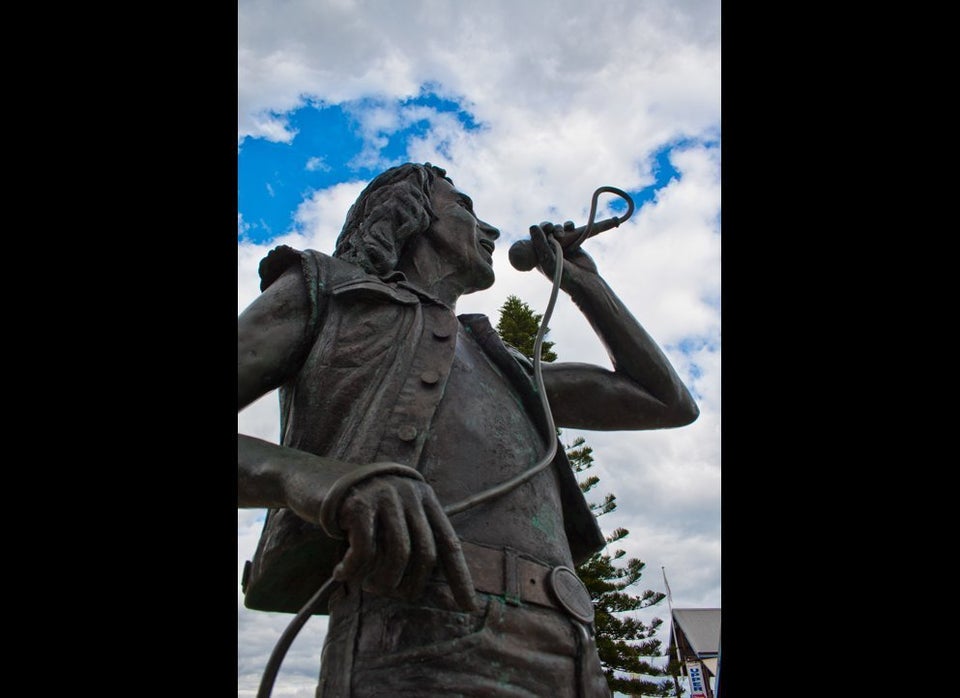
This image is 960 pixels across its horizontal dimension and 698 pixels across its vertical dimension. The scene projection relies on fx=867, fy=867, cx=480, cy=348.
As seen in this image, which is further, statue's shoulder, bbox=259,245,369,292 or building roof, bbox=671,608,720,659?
building roof, bbox=671,608,720,659

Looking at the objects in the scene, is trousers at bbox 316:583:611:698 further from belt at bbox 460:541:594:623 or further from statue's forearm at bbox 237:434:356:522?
statue's forearm at bbox 237:434:356:522

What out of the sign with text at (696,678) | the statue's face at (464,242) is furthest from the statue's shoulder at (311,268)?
the sign with text at (696,678)

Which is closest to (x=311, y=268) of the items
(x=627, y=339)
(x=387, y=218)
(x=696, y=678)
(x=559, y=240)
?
(x=387, y=218)

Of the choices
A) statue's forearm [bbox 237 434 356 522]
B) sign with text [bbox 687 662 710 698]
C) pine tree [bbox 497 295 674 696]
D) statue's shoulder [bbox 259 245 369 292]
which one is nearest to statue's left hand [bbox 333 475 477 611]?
statue's forearm [bbox 237 434 356 522]

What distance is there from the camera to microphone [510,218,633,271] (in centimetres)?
347

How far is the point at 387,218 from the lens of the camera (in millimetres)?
3459

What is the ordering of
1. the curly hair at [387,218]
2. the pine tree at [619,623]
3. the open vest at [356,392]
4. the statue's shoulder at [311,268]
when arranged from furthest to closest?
the pine tree at [619,623] → the curly hair at [387,218] → the statue's shoulder at [311,268] → the open vest at [356,392]

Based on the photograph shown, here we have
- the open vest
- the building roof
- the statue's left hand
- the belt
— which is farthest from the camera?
the building roof

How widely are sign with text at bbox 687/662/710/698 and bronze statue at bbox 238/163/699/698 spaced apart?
31301mm

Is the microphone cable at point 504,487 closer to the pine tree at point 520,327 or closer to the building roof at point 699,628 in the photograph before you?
the pine tree at point 520,327

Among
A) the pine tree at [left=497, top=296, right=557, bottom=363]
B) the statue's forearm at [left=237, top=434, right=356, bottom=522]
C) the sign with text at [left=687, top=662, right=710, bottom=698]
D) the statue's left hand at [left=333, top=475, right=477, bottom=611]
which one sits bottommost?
the statue's left hand at [left=333, top=475, right=477, bottom=611]

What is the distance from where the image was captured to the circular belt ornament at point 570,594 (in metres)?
2.47

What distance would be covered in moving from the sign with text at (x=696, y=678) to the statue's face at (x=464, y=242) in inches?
A: 1231

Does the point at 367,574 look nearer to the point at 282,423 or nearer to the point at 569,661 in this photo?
the point at 569,661
